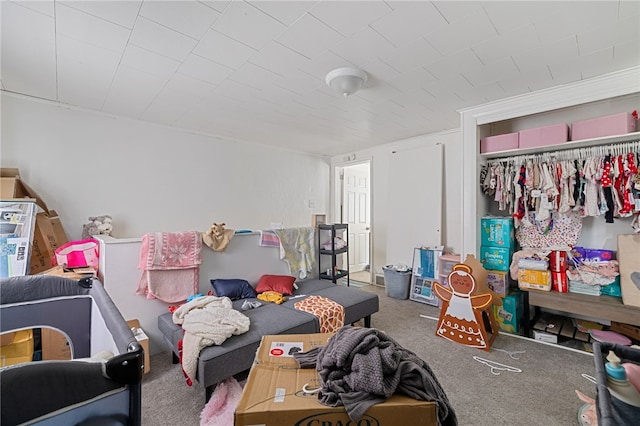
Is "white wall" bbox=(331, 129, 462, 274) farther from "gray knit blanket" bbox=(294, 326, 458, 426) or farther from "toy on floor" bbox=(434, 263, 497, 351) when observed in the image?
"gray knit blanket" bbox=(294, 326, 458, 426)

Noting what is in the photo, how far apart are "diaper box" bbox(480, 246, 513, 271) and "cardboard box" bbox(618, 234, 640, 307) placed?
81 centimetres

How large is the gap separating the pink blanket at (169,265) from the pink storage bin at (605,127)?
3612 mm

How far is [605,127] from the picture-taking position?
238 centimetres

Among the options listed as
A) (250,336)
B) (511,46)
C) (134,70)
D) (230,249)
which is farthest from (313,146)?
(250,336)

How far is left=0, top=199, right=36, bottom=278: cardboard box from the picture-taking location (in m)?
2.14

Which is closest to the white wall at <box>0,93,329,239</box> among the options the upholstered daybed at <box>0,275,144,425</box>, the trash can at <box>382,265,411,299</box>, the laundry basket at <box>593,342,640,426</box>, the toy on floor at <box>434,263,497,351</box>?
the trash can at <box>382,265,411,299</box>

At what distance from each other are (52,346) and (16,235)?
94cm

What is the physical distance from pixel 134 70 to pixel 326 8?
1.62 meters

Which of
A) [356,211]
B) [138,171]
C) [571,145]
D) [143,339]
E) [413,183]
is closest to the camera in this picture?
[143,339]

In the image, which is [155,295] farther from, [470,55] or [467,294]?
[470,55]

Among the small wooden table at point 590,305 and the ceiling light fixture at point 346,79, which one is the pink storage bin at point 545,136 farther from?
the ceiling light fixture at point 346,79

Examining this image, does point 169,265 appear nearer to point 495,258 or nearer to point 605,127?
point 495,258

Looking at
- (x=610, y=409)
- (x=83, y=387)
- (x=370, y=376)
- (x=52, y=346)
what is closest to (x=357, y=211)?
(x=52, y=346)

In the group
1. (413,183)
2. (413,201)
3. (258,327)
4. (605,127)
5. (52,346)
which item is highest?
(605,127)
